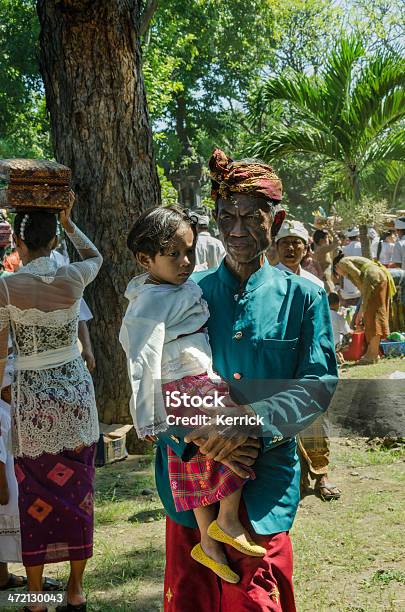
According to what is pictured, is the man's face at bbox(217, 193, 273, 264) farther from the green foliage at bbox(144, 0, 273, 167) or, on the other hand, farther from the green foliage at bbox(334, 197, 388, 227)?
the green foliage at bbox(144, 0, 273, 167)

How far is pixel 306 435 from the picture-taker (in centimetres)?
623

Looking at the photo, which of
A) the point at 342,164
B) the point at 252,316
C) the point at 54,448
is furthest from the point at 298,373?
the point at 342,164

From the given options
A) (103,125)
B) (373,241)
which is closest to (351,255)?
(373,241)

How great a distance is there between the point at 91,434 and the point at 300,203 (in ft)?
148

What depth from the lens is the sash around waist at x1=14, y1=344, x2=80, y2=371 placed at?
4.29 meters

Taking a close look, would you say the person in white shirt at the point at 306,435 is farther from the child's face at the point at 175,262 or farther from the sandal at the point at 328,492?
the child's face at the point at 175,262

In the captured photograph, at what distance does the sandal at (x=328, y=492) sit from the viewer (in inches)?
242

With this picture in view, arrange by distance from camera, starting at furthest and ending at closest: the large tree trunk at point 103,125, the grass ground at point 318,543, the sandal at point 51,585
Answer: the large tree trunk at point 103,125 < the sandal at point 51,585 < the grass ground at point 318,543

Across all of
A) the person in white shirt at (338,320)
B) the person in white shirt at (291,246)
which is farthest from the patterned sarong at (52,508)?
the person in white shirt at (338,320)

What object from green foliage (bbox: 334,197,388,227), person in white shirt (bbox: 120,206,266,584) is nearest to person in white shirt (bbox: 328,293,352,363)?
green foliage (bbox: 334,197,388,227)

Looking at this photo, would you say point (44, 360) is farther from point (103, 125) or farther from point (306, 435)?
point (103, 125)

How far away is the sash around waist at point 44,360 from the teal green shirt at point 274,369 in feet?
5.52

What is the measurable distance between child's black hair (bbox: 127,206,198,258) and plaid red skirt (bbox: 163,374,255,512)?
460 millimetres

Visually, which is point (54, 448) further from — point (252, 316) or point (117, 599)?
point (252, 316)
